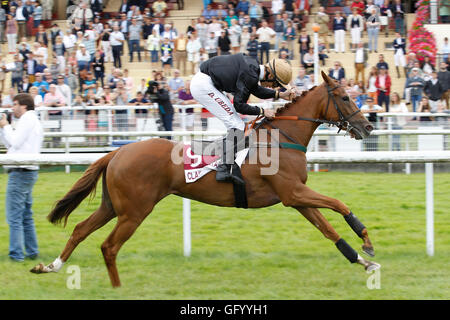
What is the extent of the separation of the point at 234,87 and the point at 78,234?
6.10 feet

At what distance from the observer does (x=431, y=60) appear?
15.4 meters

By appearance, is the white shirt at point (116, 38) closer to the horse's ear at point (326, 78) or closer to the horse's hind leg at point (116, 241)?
the horse's ear at point (326, 78)

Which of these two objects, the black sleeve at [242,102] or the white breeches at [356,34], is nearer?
the black sleeve at [242,102]

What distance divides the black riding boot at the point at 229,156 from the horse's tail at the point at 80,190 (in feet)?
3.23

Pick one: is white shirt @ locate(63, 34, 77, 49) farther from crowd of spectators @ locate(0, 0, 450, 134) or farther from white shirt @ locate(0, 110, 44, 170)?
white shirt @ locate(0, 110, 44, 170)

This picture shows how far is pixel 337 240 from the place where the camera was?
19.2 ft

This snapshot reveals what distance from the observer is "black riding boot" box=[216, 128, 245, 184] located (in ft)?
19.4

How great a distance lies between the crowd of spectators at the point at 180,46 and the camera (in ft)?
46.2

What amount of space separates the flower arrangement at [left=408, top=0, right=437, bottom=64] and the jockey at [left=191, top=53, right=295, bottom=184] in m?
10.3

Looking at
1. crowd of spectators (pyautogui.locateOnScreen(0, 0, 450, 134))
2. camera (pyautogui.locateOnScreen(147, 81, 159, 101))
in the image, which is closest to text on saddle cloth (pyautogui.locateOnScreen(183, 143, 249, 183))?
camera (pyautogui.locateOnScreen(147, 81, 159, 101))

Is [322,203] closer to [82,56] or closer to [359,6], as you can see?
[82,56]

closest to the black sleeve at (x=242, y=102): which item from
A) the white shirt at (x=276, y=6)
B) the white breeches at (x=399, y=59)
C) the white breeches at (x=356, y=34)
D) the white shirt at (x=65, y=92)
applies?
the white shirt at (x=65, y=92)
